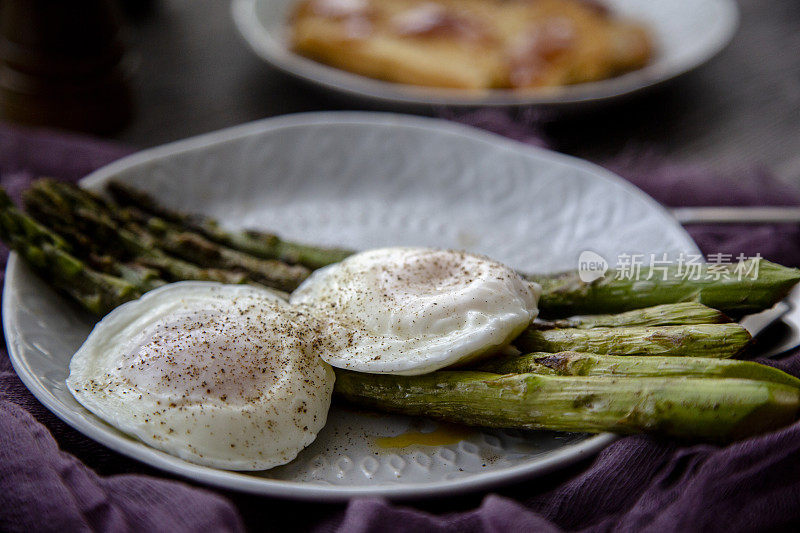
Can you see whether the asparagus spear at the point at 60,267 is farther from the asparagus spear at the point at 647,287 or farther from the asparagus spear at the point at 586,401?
the asparagus spear at the point at 586,401

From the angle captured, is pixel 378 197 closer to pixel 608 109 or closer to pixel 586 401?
pixel 608 109

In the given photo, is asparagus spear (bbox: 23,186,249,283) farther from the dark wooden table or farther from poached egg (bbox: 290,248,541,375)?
the dark wooden table

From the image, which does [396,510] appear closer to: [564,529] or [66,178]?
[564,529]

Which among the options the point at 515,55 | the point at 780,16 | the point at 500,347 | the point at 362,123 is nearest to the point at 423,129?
the point at 362,123

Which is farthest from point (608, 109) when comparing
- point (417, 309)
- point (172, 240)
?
point (172, 240)

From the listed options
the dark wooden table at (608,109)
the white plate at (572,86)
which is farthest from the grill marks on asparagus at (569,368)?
the white plate at (572,86)

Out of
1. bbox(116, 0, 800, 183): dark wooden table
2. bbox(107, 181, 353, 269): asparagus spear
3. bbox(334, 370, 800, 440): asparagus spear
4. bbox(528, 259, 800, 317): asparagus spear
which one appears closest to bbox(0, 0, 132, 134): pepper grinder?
bbox(116, 0, 800, 183): dark wooden table

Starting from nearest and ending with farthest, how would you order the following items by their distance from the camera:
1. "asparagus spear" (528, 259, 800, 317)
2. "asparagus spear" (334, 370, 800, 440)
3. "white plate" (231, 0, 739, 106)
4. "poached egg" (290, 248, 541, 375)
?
"asparagus spear" (334, 370, 800, 440)
"poached egg" (290, 248, 541, 375)
"asparagus spear" (528, 259, 800, 317)
"white plate" (231, 0, 739, 106)
